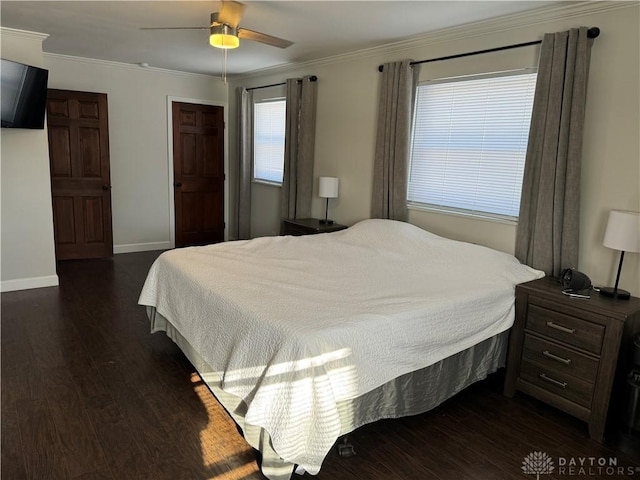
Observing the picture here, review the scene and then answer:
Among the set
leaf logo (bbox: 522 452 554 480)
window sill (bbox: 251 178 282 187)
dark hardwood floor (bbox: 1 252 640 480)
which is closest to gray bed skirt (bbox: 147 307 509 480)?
dark hardwood floor (bbox: 1 252 640 480)

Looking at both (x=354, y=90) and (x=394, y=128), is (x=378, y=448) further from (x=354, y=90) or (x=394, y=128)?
(x=354, y=90)

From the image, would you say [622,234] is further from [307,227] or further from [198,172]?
[198,172]

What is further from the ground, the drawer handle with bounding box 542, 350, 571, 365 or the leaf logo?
the drawer handle with bounding box 542, 350, 571, 365

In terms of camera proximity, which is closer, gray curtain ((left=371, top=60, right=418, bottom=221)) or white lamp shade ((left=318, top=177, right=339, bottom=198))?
gray curtain ((left=371, top=60, right=418, bottom=221))

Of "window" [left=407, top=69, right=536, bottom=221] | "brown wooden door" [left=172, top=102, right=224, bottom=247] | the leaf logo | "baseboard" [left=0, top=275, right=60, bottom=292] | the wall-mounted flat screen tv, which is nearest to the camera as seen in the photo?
the leaf logo

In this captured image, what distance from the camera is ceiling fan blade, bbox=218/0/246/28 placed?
2.66 metres

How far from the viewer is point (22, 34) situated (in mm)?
3934

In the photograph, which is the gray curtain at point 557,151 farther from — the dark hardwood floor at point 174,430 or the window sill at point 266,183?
the window sill at point 266,183

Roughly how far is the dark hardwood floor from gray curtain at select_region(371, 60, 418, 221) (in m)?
1.75

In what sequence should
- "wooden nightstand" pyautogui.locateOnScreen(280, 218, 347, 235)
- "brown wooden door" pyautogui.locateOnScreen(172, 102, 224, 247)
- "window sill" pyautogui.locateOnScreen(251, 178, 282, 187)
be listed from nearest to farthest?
"wooden nightstand" pyautogui.locateOnScreen(280, 218, 347, 235) → "window sill" pyautogui.locateOnScreen(251, 178, 282, 187) → "brown wooden door" pyautogui.locateOnScreen(172, 102, 224, 247)

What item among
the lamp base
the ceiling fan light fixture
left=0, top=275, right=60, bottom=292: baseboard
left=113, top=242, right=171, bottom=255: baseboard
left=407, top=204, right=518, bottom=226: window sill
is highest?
the ceiling fan light fixture

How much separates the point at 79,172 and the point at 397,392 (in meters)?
A: 4.84

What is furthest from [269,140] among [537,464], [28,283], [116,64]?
[537,464]

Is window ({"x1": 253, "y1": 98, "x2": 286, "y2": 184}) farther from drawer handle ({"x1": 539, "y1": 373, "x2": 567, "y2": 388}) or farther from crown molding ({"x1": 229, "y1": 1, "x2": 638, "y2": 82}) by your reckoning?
drawer handle ({"x1": 539, "y1": 373, "x2": 567, "y2": 388})
